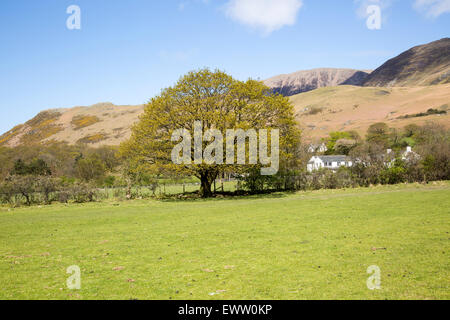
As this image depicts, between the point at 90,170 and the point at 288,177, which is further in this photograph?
the point at 90,170

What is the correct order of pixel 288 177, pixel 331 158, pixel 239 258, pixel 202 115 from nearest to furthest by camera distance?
pixel 239 258
pixel 202 115
pixel 288 177
pixel 331 158

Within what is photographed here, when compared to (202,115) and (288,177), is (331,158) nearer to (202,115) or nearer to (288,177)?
(288,177)

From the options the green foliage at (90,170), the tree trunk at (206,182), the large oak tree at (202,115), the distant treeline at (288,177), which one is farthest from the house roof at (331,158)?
the tree trunk at (206,182)

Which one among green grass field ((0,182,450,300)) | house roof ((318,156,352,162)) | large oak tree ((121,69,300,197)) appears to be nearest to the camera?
green grass field ((0,182,450,300))

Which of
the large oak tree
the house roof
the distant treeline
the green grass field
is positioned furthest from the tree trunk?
the house roof

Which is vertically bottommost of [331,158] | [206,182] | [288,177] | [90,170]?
[206,182]

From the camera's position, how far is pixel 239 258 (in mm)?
9617

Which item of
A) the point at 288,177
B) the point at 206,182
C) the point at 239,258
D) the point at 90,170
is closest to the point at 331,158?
the point at 288,177

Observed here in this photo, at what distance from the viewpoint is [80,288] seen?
24.4 feet

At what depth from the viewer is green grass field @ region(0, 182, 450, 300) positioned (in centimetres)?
708

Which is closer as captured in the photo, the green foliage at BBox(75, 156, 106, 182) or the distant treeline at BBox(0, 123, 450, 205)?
the distant treeline at BBox(0, 123, 450, 205)

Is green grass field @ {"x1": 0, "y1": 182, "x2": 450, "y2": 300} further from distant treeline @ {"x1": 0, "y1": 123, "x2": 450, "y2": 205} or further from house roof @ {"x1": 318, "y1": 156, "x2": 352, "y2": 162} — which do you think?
house roof @ {"x1": 318, "y1": 156, "x2": 352, "y2": 162}

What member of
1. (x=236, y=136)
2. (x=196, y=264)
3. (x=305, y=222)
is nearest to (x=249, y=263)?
(x=196, y=264)

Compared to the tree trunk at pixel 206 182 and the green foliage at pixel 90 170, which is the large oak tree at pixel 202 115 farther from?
the green foliage at pixel 90 170
